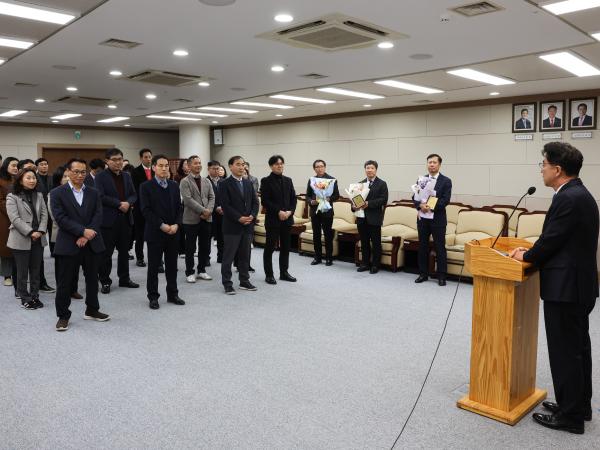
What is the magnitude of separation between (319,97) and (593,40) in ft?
16.9

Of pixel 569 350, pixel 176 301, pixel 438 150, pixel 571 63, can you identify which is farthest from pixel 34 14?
pixel 438 150

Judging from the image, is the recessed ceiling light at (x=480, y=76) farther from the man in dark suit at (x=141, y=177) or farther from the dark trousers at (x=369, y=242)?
the man in dark suit at (x=141, y=177)

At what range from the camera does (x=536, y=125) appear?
29.5ft

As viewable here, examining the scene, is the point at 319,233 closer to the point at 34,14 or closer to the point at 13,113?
the point at 34,14

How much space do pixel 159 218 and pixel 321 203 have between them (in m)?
3.08

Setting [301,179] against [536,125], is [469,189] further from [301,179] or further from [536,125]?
[301,179]

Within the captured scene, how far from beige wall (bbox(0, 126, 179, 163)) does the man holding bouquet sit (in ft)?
33.5

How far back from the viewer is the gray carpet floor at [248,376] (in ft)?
10.2

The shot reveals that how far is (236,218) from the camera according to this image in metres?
6.52

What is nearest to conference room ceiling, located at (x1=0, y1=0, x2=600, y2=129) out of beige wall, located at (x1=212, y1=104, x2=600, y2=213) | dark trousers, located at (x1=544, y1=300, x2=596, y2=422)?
beige wall, located at (x1=212, y1=104, x2=600, y2=213)

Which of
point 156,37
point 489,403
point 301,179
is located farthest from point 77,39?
point 301,179

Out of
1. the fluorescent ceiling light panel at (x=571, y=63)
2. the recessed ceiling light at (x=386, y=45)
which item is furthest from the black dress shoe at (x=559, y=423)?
the fluorescent ceiling light panel at (x=571, y=63)

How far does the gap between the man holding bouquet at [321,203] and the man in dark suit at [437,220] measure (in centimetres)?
145

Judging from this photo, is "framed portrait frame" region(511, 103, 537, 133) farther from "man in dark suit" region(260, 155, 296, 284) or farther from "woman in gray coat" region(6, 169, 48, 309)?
"woman in gray coat" region(6, 169, 48, 309)
